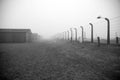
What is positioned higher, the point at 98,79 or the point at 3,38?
the point at 3,38

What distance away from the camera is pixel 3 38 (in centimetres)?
2827

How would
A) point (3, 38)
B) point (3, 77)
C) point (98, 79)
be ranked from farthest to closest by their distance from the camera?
point (3, 38)
point (3, 77)
point (98, 79)

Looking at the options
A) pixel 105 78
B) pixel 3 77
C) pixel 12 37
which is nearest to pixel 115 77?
pixel 105 78

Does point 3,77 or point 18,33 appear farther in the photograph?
point 18,33

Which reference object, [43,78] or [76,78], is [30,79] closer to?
[43,78]

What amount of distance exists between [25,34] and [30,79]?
27.9 m

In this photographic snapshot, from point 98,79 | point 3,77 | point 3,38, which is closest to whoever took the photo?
point 98,79

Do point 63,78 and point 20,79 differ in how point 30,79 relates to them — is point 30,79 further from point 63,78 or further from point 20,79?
point 63,78

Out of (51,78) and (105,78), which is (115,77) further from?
(51,78)

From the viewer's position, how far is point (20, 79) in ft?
12.5

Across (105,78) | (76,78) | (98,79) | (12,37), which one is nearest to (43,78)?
(76,78)

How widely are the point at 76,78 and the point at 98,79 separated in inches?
40.4

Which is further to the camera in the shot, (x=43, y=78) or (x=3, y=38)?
(x=3, y=38)

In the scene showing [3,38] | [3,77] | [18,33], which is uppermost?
[18,33]
